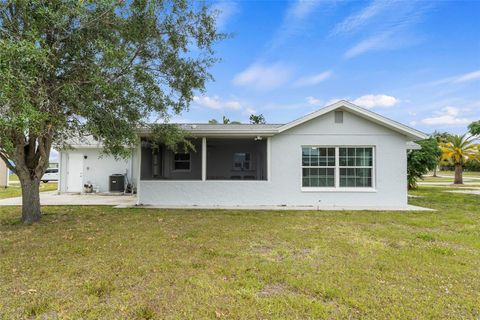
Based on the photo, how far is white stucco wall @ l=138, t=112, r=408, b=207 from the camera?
10.9 metres

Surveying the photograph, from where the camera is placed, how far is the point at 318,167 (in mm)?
11031

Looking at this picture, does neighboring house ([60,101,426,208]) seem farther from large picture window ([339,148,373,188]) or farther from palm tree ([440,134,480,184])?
palm tree ([440,134,480,184])

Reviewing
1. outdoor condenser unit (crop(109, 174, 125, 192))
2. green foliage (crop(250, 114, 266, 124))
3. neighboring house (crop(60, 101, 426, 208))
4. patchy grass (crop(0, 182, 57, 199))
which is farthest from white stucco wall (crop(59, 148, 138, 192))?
green foliage (crop(250, 114, 266, 124))

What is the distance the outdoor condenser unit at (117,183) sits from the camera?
14781 millimetres

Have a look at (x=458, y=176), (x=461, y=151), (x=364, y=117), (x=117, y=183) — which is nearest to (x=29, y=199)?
(x=117, y=183)

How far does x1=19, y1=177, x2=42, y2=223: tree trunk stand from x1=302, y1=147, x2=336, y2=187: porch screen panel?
9.08 metres

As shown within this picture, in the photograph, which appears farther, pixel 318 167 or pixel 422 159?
pixel 422 159

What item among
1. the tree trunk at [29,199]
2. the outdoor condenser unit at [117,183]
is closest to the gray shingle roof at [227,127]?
the tree trunk at [29,199]

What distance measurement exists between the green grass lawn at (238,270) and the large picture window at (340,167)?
10.5 feet

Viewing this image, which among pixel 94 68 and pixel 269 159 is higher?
pixel 94 68

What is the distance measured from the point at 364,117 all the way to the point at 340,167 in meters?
2.19

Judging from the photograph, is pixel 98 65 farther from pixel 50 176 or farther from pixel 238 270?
pixel 50 176

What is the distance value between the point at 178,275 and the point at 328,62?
16.1 meters

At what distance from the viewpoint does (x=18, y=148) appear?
23.5ft
